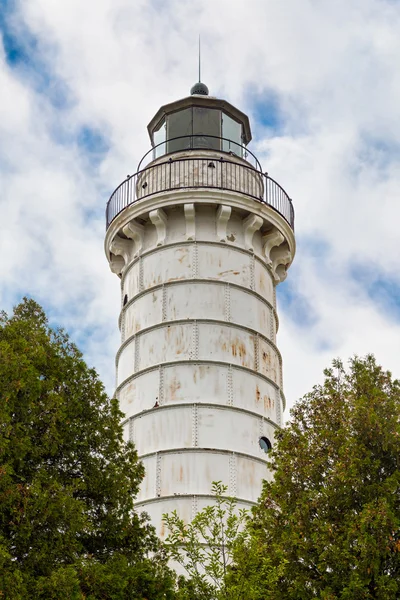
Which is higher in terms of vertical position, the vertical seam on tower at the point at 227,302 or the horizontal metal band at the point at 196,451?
the vertical seam on tower at the point at 227,302

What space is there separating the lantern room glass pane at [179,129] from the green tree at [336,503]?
519 inches

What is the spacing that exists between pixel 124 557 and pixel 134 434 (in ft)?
29.3

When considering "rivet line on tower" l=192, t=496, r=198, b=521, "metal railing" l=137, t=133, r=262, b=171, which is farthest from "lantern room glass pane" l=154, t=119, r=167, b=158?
"rivet line on tower" l=192, t=496, r=198, b=521

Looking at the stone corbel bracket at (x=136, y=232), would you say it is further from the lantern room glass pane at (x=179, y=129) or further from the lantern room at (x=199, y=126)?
the lantern room glass pane at (x=179, y=129)

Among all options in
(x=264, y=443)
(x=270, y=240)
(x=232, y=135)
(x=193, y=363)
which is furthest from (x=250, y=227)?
(x=264, y=443)

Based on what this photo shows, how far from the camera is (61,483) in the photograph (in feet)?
45.9

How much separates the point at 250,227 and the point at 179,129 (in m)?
4.77

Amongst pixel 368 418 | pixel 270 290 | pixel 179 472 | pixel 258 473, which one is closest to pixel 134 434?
pixel 179 472

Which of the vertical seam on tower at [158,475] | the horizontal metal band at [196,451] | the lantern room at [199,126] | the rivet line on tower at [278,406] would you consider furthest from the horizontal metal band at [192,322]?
the lantern room at [199,126]

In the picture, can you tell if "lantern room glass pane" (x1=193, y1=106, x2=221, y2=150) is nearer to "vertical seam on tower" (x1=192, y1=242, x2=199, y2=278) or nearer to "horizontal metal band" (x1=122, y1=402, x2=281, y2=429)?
"vertical seam on tower" (x1=192, y1=242, x2=199, y2=278)

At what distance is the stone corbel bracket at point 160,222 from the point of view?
2508 centimetres

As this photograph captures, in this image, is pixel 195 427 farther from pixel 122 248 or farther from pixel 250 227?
pixel 122 248

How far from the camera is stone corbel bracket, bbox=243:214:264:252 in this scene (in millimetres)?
25250

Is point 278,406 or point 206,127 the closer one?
point 278,406
